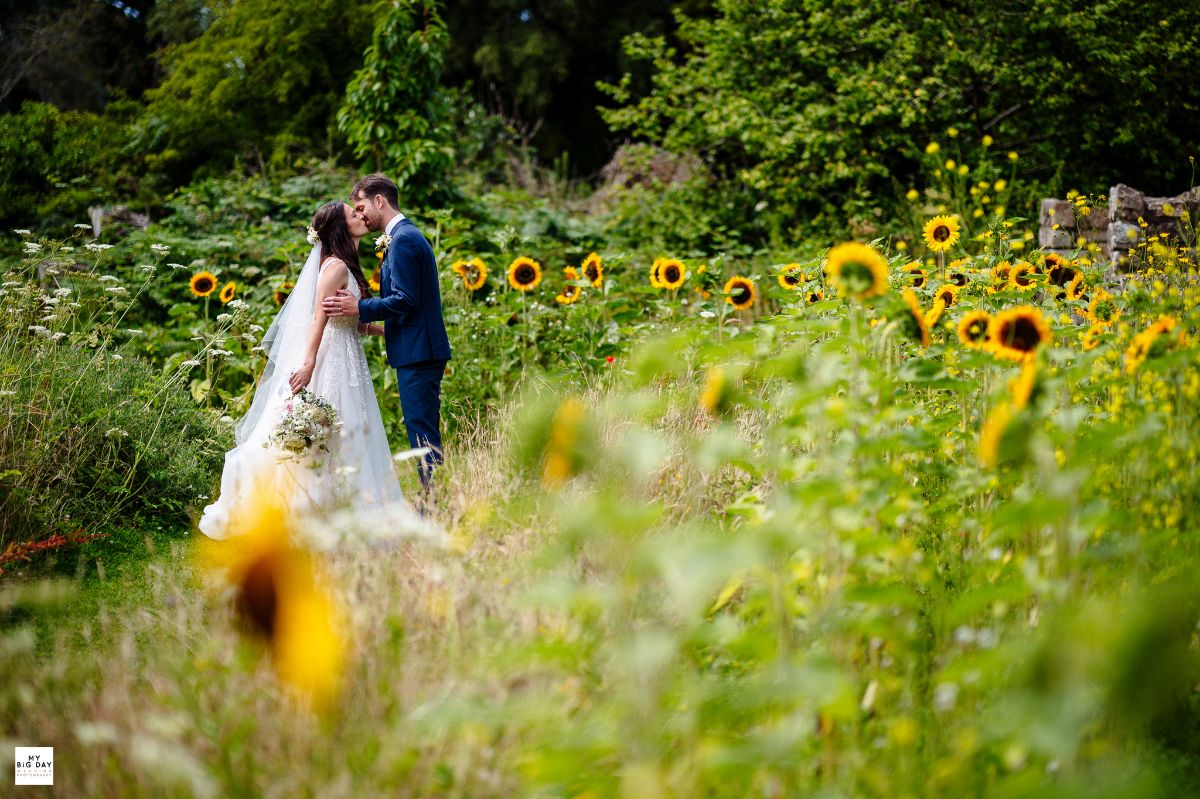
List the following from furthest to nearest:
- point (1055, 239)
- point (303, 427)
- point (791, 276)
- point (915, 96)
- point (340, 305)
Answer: point (915, 96) < point (1055, 239) < point (791, 276) < point (340, 305) < point (303, 427)

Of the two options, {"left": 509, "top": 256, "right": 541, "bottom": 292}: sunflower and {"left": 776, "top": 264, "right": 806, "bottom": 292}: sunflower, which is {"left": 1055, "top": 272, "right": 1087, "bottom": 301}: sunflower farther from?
{"left": 509, "top": 256, "right": 541, "bottom": 292}: sunflower

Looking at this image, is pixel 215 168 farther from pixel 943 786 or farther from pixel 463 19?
pixel 943 786

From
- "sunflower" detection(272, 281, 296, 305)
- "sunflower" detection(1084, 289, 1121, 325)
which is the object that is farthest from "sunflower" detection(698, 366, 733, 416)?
"sunflower" detection(272, 281, 296, 305)

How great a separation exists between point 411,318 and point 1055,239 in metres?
4.33

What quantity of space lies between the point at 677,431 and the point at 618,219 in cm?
601

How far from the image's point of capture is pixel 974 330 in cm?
278

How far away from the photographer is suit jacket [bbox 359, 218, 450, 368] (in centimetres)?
464

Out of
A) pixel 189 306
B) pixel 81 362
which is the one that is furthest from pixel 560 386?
pixel 189 306

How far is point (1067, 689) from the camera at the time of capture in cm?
144

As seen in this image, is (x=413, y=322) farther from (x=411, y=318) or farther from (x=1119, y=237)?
(x=1119, y=237)

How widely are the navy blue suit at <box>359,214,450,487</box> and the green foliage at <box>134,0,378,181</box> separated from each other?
23.7 ft

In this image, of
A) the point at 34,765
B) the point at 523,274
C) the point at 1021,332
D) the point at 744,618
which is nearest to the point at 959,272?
the point at 1021,332

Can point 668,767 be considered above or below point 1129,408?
Result: below

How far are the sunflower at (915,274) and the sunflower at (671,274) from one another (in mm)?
1418
